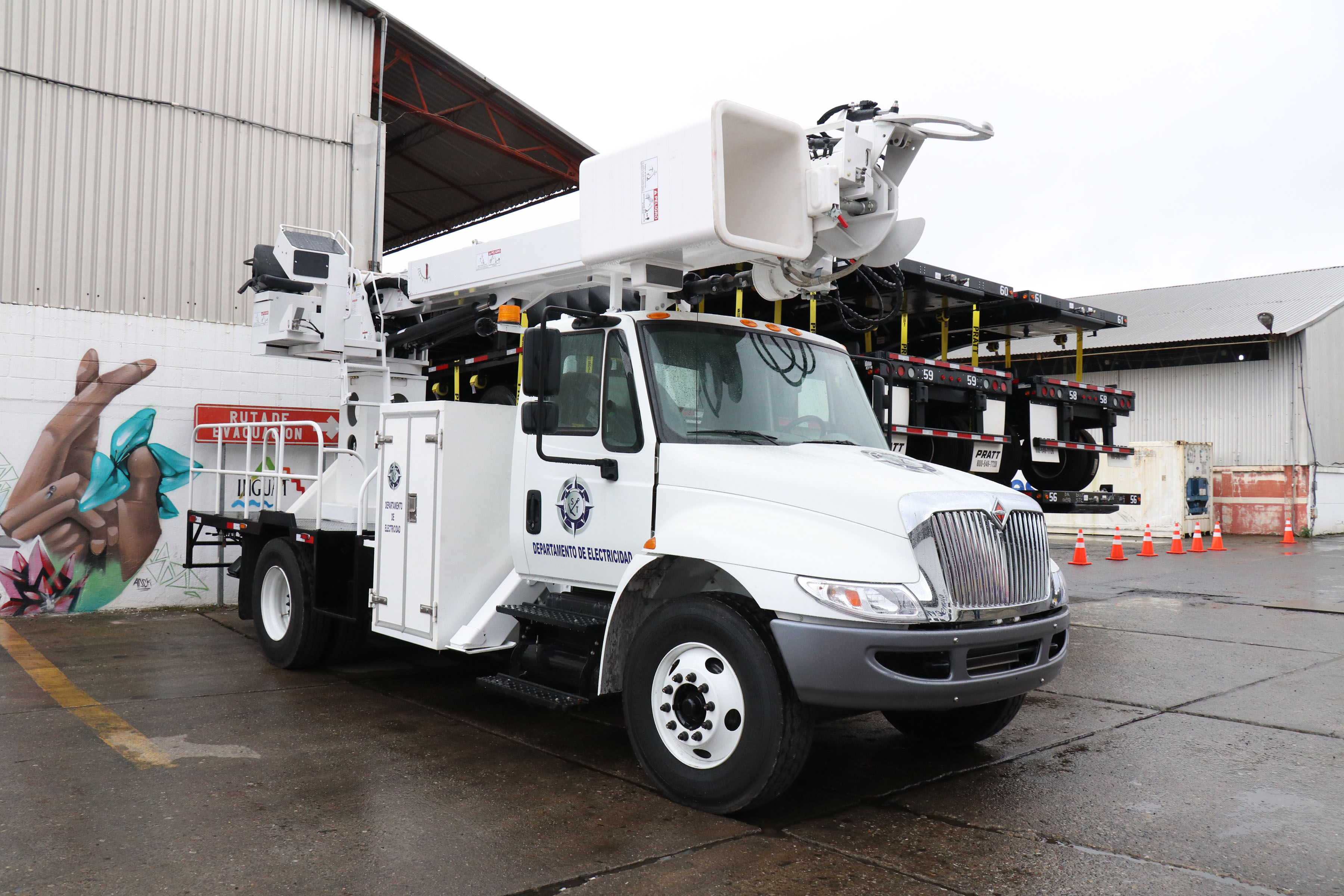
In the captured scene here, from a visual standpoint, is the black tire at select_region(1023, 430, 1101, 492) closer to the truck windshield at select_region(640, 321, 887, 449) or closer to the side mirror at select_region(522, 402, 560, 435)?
the truck windshield at select_region(640, 321, 887, 449)

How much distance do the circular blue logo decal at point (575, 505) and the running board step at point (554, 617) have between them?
17.5 inches

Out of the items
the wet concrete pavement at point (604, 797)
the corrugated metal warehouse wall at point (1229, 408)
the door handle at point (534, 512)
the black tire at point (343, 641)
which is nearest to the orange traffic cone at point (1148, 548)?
the corrugated metal warehouse wall at point (1229, 408)

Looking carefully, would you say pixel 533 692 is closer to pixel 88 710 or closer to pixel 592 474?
pixel 592 474

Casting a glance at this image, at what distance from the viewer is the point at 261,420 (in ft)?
39.0

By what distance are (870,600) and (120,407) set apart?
9648 millimetres

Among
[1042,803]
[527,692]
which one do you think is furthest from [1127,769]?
[527,692]

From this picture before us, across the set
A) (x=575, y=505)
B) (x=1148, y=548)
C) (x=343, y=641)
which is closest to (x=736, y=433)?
(x=575, y=505)

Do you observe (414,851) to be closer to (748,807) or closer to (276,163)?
(748,807)

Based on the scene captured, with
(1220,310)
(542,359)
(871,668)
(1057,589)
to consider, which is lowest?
(871,668)

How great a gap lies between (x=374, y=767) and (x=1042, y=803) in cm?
338

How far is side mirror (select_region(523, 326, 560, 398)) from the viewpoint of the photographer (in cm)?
526

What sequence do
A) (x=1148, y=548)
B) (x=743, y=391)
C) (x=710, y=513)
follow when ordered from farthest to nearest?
(x=1148, y=548)
(x=743, y=391)
(x=710, y=513)

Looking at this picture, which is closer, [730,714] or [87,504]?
[730,714]

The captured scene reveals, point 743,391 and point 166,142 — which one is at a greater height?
point 166,142
